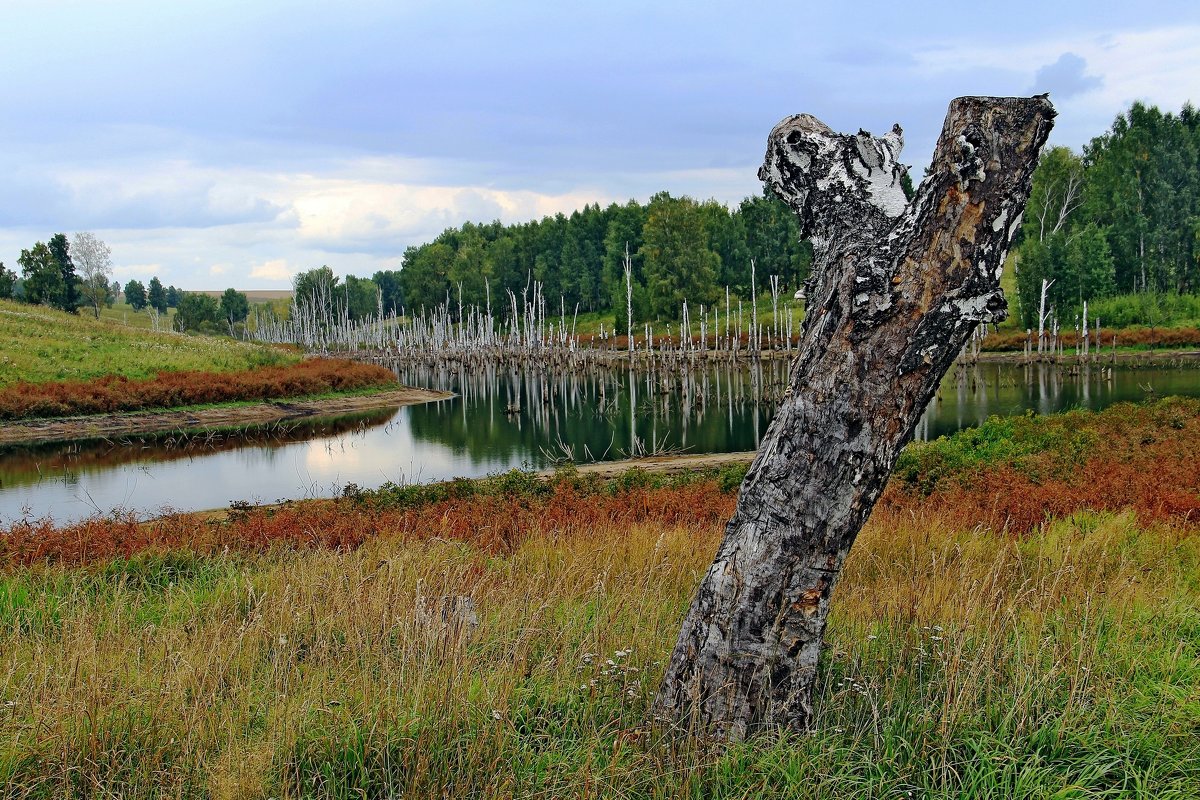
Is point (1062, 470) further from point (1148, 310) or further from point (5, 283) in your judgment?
point (5, 283)

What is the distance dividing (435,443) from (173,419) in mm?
12309

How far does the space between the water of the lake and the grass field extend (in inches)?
441

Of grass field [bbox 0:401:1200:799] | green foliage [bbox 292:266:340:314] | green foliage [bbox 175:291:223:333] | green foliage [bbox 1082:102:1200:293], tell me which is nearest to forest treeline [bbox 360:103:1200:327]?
green foliage [bbox 1082:102:1200:293]

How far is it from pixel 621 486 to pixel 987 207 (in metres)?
11.2

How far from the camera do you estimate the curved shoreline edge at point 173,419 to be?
3067 cm

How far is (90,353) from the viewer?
4178cm

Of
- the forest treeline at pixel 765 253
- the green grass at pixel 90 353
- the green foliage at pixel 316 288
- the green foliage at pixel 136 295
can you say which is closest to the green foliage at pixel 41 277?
the forest treeline at pixel 765 253

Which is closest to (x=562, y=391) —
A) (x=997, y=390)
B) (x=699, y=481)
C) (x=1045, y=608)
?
(x=997, y=390)

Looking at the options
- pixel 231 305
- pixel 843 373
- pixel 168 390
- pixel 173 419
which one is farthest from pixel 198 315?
pixel 843 373

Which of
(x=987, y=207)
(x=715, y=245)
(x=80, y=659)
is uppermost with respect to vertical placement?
(x=715, y=245)

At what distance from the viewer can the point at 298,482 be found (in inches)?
877

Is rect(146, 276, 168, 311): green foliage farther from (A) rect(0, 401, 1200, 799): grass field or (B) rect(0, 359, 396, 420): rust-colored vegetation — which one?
(A) rect(0, 401, 1200, 799): grass field

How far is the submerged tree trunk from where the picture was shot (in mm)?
3182

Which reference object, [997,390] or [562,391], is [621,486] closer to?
[997,390]
